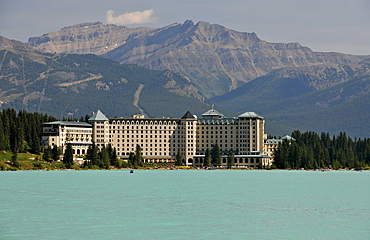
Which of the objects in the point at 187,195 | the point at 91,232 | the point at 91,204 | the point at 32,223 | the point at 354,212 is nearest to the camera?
the point at 91,232

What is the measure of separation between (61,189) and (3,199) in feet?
95.2

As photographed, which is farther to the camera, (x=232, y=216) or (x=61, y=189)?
(x=61, y=189)

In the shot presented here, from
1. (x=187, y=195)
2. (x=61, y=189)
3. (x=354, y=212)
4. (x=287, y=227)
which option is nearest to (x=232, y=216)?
(x=287, y=227)

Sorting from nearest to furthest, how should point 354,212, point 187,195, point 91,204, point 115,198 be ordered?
point 354,212, point 91,204, point 115,198, point 187,195

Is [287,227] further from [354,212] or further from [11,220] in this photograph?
[11,220]

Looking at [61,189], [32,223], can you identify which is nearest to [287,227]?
[32,223]

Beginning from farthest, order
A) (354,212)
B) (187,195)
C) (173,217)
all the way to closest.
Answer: (187,195) → (354,212) → (173,217)

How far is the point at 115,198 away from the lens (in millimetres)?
129375

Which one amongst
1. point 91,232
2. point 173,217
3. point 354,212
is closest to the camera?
point 91,232

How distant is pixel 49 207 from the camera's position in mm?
112125

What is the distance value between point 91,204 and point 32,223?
23960 millimetres

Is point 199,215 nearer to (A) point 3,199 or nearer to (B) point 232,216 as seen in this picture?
(B) point 232,216

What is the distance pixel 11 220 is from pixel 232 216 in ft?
94.5

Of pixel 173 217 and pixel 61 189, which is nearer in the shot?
pixel 173 217
